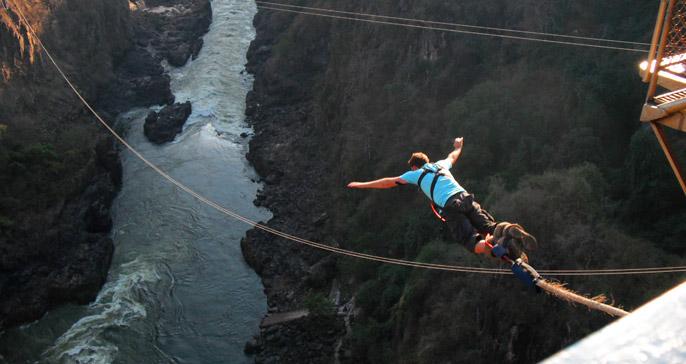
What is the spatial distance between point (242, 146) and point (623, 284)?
1977 cm

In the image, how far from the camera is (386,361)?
16.1m

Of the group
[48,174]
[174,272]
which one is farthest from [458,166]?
[48,174]

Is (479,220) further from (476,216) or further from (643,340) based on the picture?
(643,340)

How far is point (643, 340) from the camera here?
3.94 ft

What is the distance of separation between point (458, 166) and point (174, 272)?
970 centimetres

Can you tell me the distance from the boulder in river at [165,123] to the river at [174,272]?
1.36 feet

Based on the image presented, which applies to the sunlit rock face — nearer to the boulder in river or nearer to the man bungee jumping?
the man bungee jumping

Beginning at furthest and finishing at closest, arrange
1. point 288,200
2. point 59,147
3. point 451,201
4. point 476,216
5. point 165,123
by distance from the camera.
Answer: point 165,123 < point 288,200 < point 59,147 < point 476,216 < point 451,201

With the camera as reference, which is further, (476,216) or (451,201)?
(476,216)

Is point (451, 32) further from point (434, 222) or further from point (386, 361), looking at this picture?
point (386, 361)

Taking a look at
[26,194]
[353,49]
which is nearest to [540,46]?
[353,49]

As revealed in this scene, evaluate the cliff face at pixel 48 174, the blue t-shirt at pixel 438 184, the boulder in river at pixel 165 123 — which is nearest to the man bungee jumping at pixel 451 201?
the blue t-shirt at pixel 438 184

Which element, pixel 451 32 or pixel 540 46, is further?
pixel 451 32

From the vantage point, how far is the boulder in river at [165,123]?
29.3 m
